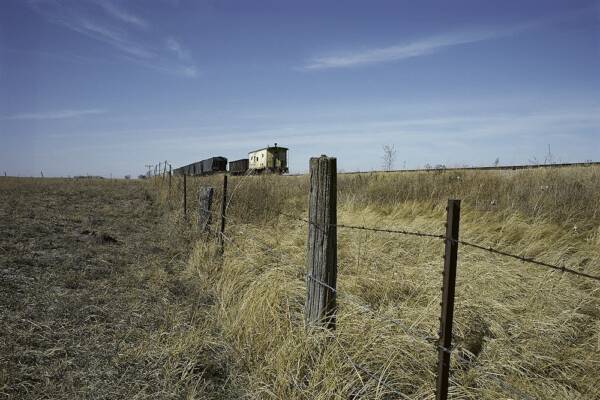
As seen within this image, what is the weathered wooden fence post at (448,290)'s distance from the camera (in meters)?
1.95

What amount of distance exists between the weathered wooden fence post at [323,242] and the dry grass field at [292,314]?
7.2 inches

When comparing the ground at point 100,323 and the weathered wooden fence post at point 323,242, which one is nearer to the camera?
the ground at point 100,323

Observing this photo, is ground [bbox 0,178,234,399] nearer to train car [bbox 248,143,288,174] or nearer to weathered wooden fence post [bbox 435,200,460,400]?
weathered wooden fence post [bbox 435,200,460,400]

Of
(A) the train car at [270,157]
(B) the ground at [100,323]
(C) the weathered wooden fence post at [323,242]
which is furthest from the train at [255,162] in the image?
(C) the weathered wooden fence post at [323,242]

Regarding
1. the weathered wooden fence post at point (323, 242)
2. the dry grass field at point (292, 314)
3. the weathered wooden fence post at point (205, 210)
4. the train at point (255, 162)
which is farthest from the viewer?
the train at point (255, 162)

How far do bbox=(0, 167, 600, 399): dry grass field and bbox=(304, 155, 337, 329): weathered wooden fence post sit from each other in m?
0.18

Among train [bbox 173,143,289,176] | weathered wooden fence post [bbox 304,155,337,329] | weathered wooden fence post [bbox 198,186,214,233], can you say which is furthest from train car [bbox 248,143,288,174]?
weathered wooden fence post [bbox 304,155,337,329]

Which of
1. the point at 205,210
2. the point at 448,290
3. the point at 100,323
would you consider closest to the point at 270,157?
the point at 205,210

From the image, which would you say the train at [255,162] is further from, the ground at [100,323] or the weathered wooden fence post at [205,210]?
the ground at [100,323]

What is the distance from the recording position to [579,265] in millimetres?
5535

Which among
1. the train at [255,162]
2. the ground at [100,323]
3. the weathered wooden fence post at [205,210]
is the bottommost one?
the ground at [100,323]

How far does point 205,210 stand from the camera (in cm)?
741

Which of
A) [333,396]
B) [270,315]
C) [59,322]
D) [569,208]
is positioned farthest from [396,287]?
[569,208]

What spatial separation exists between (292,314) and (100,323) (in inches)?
74.0
